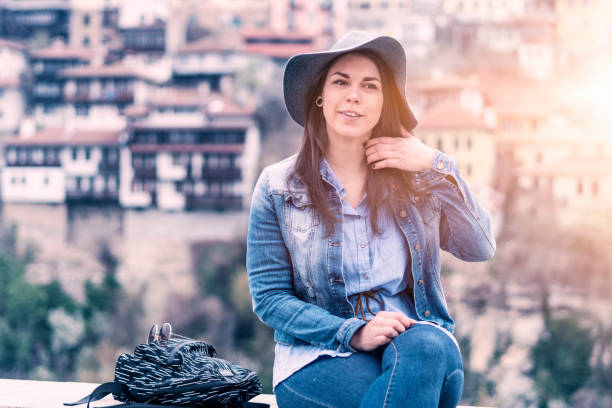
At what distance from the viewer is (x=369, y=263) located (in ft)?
4.32

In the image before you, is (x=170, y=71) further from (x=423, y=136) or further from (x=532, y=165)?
(x=532, y=165)

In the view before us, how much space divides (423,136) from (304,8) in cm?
264

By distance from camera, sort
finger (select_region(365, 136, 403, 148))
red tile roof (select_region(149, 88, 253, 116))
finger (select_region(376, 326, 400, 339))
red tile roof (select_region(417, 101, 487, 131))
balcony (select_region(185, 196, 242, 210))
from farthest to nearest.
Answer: red tile roof (select_region(149, 88, 253, 116)) → balcony (select_region(185, 196, 242, 210)) → red tile roof (select_region(417, 101, 487, 131)) → finger (select_region(365, 136, 403, 148)) → finger (select_region(376, 326, 400, 339))

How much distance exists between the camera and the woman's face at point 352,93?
1343mm

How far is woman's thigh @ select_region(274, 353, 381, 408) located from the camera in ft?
3.76

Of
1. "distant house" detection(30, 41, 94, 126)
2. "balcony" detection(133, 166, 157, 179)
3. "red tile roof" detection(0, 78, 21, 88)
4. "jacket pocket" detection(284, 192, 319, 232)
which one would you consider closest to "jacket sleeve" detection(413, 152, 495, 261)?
"jacket pocket" detection(284, 192, 319, 232)

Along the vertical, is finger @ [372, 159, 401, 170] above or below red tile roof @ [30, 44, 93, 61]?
below

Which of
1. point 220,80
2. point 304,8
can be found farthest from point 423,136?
point 220,80

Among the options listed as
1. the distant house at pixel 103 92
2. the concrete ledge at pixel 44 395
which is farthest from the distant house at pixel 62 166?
the concrete ledge at pixel 44 395

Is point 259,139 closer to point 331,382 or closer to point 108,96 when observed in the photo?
point 108,96

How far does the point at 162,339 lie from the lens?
1404 millimetres

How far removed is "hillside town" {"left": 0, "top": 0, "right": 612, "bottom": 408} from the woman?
8200mm

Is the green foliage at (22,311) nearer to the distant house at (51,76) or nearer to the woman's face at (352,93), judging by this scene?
the distant house at (51,76)

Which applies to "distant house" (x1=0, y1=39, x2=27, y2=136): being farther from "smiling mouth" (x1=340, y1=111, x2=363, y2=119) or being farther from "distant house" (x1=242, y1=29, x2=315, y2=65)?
"smiling mouth" (x1=340, y1=111, x2=363, y2=119)
